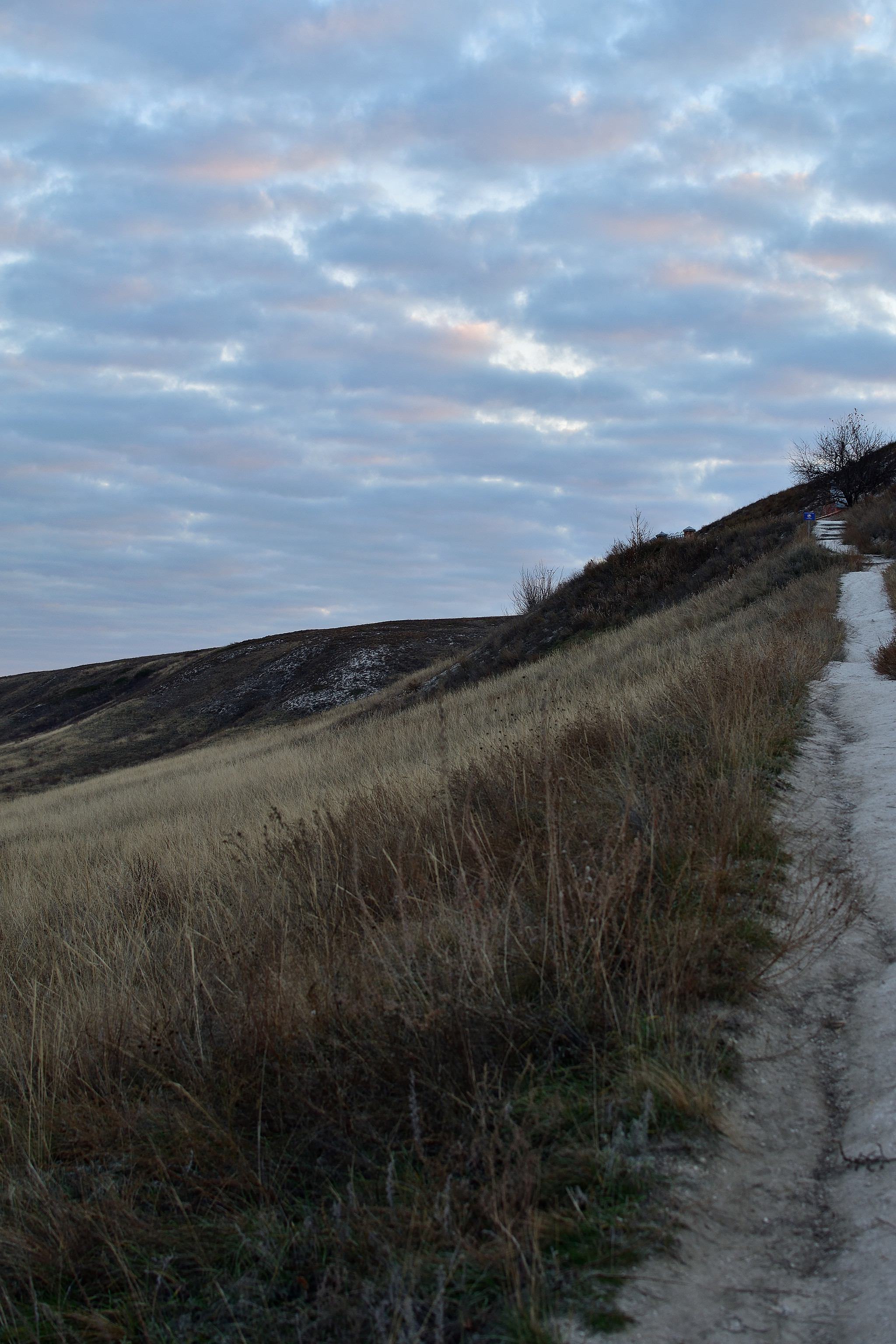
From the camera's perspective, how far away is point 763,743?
5.25 m

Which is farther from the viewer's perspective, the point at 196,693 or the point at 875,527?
the point at 196,693

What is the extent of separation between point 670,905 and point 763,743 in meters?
2.69

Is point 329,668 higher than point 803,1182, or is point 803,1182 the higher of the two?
point 329,668

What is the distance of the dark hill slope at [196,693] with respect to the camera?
1647 inches

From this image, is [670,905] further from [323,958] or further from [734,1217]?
[323,958]

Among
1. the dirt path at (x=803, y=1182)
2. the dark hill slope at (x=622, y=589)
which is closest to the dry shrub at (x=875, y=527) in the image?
the dark hill slope at (x=622, y=589)

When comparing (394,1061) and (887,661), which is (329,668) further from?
(394,1061)

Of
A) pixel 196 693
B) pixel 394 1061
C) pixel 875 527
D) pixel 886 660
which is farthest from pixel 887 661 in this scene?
pixel 196 693

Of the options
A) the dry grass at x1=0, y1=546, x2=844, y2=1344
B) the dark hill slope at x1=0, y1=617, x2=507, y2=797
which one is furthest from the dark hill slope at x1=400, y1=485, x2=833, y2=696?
the dry grass at x1=0, y1=546, x2=844, y2=1344

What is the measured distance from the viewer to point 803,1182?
2137 millimetres

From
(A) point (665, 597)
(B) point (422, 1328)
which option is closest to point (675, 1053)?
(B) point (422, 1328)

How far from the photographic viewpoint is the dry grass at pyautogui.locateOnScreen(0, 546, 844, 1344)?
1857 millimetres

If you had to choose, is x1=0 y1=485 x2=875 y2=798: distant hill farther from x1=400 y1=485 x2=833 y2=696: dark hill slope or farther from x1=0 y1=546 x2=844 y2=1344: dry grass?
x1=0 y1=546 x2=844 y2=1344: dry grass

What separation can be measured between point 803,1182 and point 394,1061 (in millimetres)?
1155
